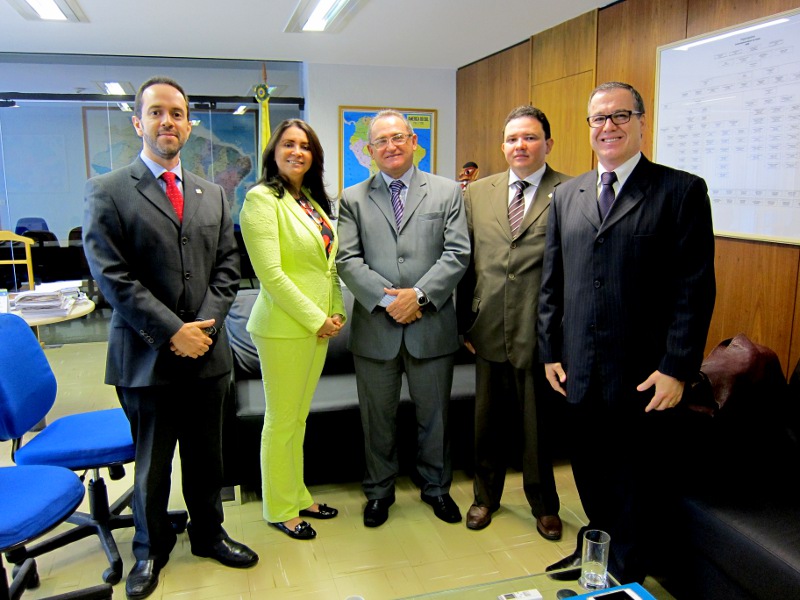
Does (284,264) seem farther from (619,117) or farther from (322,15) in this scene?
(322,15)

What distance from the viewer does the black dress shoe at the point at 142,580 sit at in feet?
7.13

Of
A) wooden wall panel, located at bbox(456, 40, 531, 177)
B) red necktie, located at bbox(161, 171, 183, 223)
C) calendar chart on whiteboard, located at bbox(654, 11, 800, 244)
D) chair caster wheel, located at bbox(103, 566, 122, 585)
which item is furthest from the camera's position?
wooden wall panel, located at bbox(456, 40, 531, 177)

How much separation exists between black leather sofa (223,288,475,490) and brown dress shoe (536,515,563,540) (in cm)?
54

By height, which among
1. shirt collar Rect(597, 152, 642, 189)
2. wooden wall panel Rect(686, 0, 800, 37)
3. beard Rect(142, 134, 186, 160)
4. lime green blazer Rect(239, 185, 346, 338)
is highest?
wooden wall panel Rect(686, 0, 800, 37)

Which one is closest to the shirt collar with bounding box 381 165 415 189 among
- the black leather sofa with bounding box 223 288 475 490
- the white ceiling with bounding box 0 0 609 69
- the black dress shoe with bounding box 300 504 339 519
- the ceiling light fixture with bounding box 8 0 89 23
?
the black leather sofa with bounding box 223 288 475 490

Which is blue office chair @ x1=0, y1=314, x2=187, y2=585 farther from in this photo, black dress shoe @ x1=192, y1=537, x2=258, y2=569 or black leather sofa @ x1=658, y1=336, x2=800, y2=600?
black leather sofa @ x1=658, y1=336, x2=800, y2=600

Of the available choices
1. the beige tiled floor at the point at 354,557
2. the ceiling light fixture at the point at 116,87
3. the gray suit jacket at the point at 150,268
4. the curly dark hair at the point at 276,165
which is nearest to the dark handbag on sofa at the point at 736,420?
the beige tiled floor at the point at 354,557

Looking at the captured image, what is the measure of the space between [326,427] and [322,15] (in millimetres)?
3133

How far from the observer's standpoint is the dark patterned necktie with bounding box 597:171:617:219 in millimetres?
2068

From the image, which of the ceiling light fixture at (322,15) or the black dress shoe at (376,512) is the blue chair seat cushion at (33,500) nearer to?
the black dress shoe at (376,512)

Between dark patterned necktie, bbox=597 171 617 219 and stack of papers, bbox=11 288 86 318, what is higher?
dark patterned necktie, bbox=597 171 617 219

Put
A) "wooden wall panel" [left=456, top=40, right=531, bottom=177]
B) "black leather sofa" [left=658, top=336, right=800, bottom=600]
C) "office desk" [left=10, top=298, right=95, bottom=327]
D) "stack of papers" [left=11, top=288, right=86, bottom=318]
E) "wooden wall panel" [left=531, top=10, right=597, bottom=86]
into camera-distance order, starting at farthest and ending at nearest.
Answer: "wooden wall panel" [left=456, top=40, right=531, bottom=177] < "wooden wall panel" [left=531, top=10, right=597, bottom=86] < "stack of papers" [left=11, top=288, right=86, bottom=318] < "office desk" [left=10, top=298, right=95, bottom=327] < "black leather sofa" [left=658, top=336, right=800, bottom=600]

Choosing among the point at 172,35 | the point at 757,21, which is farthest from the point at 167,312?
the point at 172,35

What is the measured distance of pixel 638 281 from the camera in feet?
6.51
